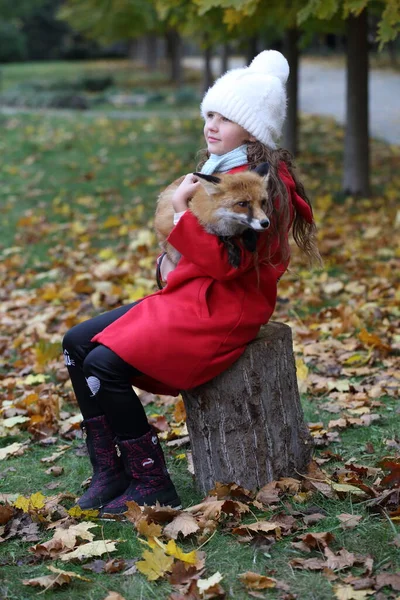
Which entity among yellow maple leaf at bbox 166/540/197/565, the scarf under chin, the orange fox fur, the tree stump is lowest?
yellow maple leaf at bbox 166/540/197/565

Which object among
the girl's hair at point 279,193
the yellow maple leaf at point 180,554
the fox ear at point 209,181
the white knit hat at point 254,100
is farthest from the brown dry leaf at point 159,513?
the white knit hat at point 254,100

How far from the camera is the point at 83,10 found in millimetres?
24000

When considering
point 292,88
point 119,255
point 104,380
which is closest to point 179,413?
point 104,380

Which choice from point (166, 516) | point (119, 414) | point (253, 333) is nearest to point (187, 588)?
point (166, 516)

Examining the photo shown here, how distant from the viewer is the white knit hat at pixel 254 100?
308 cm

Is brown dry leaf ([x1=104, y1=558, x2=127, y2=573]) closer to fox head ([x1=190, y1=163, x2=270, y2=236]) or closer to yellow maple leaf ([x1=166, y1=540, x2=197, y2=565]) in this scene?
yellow maple leaf ([x1=166, y1=540, x2=197, y2=565])

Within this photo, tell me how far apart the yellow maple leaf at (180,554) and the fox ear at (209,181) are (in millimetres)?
1295

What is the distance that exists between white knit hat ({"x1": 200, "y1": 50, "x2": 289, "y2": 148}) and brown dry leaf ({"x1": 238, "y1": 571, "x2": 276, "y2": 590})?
1.64 metres

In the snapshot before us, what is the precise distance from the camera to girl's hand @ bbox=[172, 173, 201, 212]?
3109 mm

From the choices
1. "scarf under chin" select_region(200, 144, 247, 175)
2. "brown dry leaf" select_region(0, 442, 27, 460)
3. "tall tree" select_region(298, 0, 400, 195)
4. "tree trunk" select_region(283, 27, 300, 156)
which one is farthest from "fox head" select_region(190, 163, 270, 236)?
"tree trunk" select_region(283, 27, 300, 156)

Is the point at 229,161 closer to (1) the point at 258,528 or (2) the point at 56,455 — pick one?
(1) the point at 258,528

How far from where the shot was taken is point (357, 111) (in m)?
9.80

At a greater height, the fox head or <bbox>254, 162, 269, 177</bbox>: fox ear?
<bbox>254, 162, 269, 177</bbox>: fox ear

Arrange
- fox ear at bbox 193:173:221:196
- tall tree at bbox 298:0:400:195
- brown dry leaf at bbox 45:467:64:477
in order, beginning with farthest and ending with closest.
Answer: tall tree at bbox 298:0:400:195 → brown dry leaf at bbox 45:467:64:477 → fox ear at bbox 193:173:221:196
